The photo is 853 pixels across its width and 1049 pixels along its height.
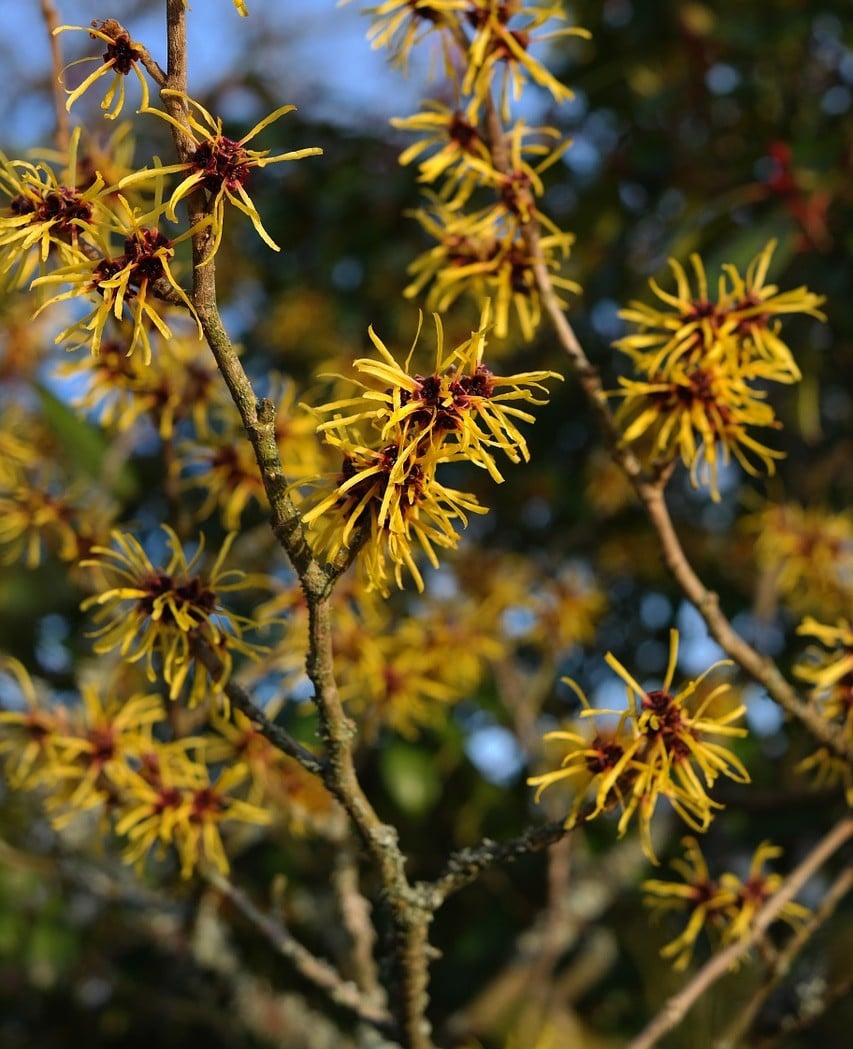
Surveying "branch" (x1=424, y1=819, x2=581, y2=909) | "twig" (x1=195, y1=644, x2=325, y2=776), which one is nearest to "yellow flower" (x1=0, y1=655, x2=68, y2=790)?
"twig" (x1=195, y1=644, x2=325, y2=776)

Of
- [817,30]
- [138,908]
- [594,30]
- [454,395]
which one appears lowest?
[454,395]

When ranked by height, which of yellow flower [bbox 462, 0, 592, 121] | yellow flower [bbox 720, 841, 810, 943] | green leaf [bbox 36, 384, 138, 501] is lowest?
yellow flower [bbox 720, 841, 810, 943]

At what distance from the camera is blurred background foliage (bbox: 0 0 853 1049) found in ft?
6.24

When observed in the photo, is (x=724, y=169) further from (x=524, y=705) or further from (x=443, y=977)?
(x=443, y=977)

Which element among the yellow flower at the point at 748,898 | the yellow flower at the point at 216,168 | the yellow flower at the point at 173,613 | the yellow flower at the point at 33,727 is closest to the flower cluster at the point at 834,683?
the yellow flower at the point at 748,898

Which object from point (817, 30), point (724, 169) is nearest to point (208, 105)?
point (724, 169)

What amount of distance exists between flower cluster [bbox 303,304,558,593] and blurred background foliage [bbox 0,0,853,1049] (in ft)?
3.06

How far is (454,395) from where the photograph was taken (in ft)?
2.40

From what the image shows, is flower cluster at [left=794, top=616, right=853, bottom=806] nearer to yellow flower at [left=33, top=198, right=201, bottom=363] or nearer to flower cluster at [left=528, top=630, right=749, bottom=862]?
flower cluster at [left=528, top=630, right=749, bottom=862]

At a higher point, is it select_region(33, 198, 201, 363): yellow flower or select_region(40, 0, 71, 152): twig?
select_region(40, 0, 71, 152): twig

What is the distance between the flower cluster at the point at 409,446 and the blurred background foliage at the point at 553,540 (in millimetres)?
932

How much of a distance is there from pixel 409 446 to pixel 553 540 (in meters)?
1.84

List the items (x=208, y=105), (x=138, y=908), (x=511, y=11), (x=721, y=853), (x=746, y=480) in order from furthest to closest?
(x=208, y=105)
(x=746, y=480)
(x=721, y=853)
(x=138, y=908)
(x=511, y=11)

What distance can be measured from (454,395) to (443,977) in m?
1.78
